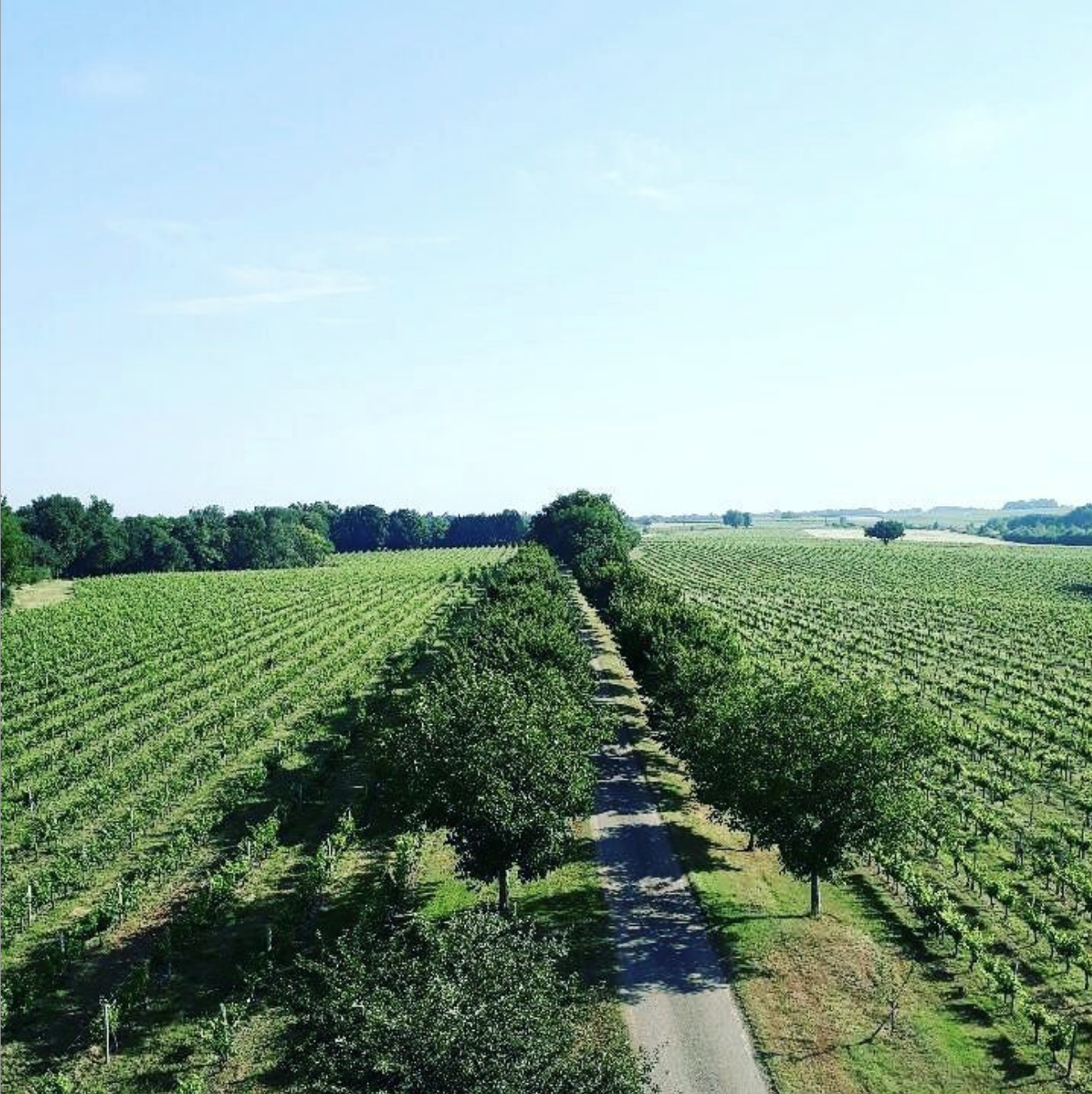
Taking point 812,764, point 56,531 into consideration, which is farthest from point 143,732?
point 56,531

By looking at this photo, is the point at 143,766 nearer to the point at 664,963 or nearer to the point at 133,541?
the point at 664,963

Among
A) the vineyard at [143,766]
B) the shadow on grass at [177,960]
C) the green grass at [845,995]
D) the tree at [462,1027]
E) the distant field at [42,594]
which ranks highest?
the distant field at [42,594]

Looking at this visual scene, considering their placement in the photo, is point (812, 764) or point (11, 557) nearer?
point (812, 764)

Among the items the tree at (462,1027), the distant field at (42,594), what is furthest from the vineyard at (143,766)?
the distant field at (42,594)

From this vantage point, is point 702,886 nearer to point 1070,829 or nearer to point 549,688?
point 549,688

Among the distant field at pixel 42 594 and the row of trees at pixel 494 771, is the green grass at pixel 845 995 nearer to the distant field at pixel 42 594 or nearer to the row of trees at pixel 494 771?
the row of trees at pixel 494 771

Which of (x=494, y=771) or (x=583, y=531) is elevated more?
(x=583, y=531)

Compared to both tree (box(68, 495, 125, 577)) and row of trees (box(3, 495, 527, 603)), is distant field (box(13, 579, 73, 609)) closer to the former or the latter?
row of trees (box(3, 495, 527, 603))
